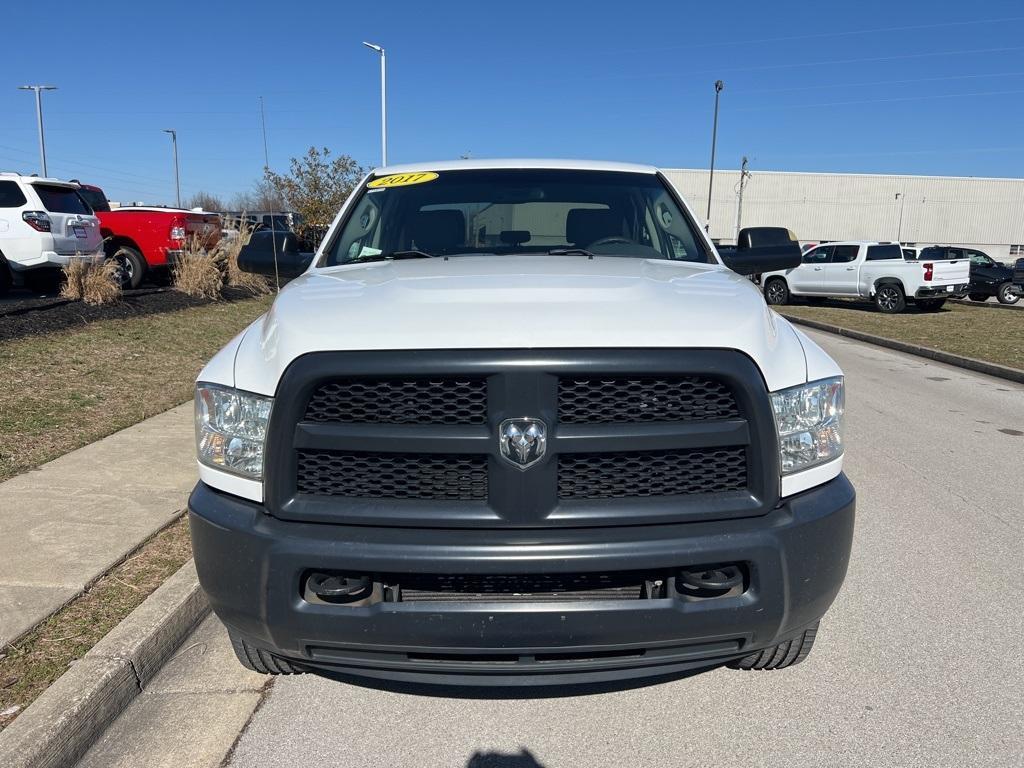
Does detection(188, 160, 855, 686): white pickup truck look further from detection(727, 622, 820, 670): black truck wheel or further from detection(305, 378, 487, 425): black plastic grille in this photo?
detection(727, 622, 820, 670): black truck wheel

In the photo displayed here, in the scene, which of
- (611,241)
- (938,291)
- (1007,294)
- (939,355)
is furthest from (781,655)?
(1007,294)

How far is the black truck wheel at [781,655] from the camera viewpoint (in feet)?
8.68

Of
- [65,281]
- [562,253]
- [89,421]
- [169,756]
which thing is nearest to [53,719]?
[169,756]

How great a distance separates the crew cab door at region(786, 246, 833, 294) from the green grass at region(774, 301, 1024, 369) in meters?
0.56

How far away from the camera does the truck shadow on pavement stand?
2549mm

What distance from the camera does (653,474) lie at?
7.49 ft

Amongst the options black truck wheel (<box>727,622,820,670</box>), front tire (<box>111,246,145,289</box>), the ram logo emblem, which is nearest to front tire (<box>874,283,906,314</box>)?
front tire (<box>111,246,145,289</box>)

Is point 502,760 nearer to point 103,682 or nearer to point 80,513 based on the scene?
point 103,682

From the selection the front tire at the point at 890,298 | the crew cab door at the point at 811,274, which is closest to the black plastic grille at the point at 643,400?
the front tire at the point at 890,298

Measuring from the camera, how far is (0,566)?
11.7 ft

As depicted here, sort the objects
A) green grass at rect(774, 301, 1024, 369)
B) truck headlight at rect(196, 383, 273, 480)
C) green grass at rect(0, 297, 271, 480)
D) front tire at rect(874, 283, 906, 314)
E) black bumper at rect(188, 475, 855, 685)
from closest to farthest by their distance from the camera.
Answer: black bumper at rect(188, 475, 855, 685) < truck headlight at rect(196, 383, 273, 480) < green grass at rect(0, 297, 271, 480) < green grass at rect(774, 301, 1024, 369) < front tire at rect(874, 283, 906, 314)

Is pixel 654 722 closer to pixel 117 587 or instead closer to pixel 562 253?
pixel 562 253

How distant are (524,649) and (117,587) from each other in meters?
2.14

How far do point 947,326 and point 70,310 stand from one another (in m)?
16.2
